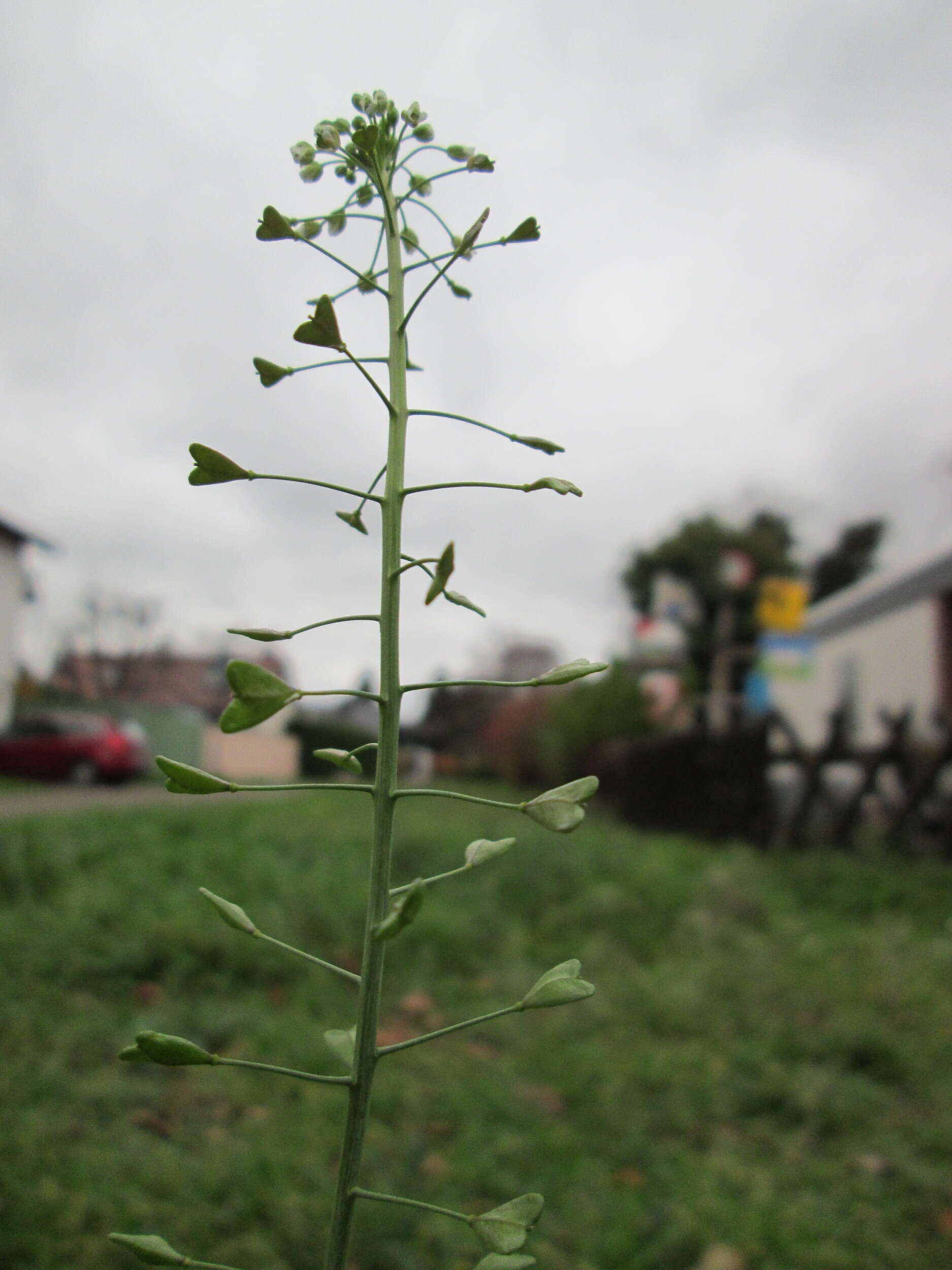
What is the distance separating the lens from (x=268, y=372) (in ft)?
2.42

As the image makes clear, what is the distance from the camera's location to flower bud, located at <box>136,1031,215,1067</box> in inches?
25.9

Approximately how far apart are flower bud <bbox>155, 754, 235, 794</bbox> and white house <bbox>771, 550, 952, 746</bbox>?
8315 millimetres

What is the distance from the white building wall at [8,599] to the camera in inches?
530

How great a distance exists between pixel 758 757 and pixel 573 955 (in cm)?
453

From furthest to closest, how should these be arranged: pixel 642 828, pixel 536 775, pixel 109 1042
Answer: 1. pixel 536 775
2. pixel 642 828
3. pixel 109 1042

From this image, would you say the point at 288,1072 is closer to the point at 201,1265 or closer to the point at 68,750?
the point at 201,1265

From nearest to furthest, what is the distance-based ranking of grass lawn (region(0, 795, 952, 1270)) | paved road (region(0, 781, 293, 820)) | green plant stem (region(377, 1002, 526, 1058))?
green plant stem (region(377, 1002, 526, 1058))
grass lawn (region(0, 795, 952, 1270))
paved road (region(0, 781, 293, 820))

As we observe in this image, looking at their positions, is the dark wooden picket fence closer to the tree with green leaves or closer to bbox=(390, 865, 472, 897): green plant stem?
bbox=(390, 865, 472, 897): green plant stem

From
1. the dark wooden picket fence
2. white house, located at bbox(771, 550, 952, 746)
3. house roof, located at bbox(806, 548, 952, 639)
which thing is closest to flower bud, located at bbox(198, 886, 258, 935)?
the dark wooden picket fence

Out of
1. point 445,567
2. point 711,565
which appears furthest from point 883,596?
point 445,567

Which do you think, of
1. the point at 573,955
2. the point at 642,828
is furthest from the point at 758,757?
the point at 573,955

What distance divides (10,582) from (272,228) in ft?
47.0

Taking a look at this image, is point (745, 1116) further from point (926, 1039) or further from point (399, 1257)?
point (399, 1257)

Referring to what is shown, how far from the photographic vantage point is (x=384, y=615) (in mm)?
649
